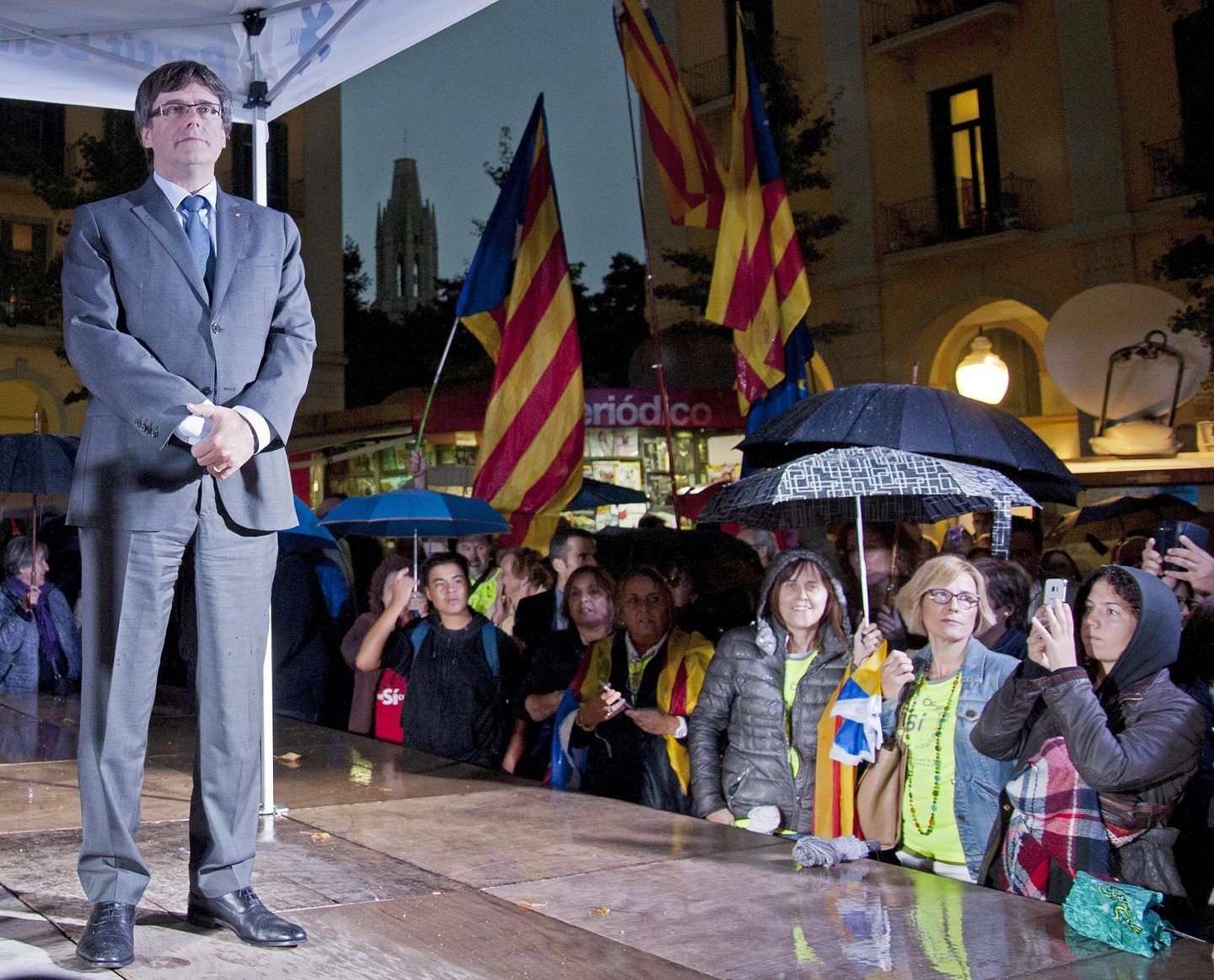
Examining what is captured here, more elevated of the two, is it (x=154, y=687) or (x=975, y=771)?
(x=154, y=687)

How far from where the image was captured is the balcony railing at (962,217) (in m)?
20.8

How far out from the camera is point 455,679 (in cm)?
666

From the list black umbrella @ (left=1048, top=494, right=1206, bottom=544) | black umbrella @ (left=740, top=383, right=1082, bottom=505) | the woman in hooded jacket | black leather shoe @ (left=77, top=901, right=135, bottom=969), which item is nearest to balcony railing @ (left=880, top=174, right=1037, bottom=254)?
black umbrella @ (left=1048, top=494, right=1206, bottom=544)

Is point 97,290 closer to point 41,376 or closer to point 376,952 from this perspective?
point 376,952

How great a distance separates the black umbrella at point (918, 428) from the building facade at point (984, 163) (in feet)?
41.5

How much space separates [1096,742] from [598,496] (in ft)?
28.8

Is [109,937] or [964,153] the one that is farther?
[964,153]

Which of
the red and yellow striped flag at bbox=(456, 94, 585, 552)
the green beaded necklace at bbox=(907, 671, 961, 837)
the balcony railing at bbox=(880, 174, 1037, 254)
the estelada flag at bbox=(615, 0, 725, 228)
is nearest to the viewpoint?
the green beaded necklace at bbox=(907, 671, 961, 837)

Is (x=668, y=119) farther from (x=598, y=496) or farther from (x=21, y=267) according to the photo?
(x=21, y=267)

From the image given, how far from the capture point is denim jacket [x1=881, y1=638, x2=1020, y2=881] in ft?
14.8

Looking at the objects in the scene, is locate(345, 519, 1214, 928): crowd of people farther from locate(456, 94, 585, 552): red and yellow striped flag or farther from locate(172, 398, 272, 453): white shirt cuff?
locate(456, 94, 585, 552): red and yellow striped flag

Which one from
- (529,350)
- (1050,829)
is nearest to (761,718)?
(1050,829)

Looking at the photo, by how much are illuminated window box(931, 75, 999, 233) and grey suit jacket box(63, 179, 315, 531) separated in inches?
768

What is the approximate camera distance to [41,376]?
26875 millimetres
